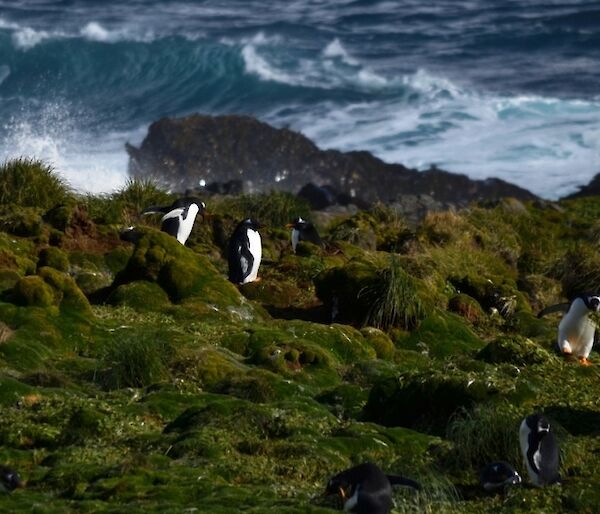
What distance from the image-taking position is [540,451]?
1186cm

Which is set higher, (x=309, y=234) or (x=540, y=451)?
(x=540, y=451)

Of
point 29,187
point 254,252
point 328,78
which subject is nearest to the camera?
point 254,252

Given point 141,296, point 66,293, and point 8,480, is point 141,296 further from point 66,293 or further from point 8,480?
point 8,480

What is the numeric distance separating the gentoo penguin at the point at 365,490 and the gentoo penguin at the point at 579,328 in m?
6.75

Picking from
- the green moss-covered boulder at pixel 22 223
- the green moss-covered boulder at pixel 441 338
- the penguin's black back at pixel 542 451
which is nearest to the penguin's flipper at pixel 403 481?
the penguin's black back at pixel 542 451

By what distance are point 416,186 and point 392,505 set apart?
28809mm

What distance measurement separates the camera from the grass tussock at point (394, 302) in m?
18.9

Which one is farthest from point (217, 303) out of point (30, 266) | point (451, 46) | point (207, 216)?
point (451, 46)

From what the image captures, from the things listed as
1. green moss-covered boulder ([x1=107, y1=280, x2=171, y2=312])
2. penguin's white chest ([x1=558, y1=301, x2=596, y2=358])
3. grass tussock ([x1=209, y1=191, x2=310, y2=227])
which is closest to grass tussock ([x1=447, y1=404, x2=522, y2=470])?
penguin's white chest ([x1=558, y1=301, x2=596, y2=358])

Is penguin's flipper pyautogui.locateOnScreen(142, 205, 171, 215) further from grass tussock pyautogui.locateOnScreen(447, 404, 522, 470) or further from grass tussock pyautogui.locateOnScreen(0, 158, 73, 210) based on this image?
grass tussock pyautogui.locateOnScreen(447, 404, 522, 470)

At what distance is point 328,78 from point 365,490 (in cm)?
4298

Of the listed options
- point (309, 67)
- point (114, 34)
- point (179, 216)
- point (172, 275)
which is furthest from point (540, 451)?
point (114, 34)

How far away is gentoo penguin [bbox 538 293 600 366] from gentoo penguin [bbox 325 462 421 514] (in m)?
6.75

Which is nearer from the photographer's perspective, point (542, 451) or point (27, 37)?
point (542, 451)
